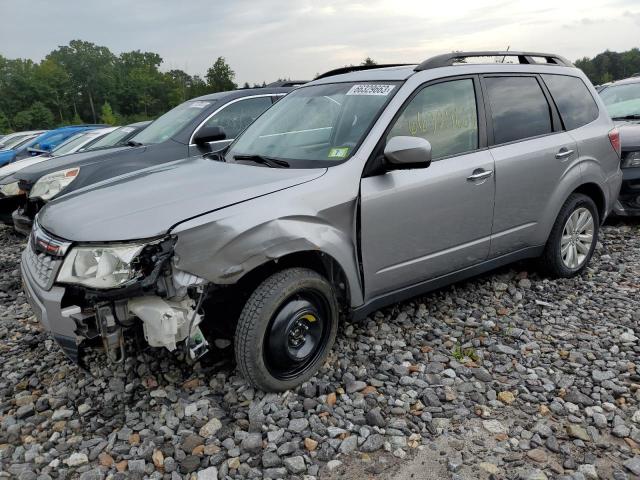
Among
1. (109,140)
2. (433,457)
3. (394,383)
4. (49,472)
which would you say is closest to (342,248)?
(394,383)

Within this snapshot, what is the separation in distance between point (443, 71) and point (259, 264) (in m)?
1.94

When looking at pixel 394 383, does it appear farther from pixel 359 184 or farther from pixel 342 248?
pixel 359 184

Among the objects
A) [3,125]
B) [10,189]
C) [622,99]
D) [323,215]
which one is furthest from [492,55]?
[3,125]

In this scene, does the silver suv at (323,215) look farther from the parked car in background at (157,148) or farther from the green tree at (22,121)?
the green tree at (22,121)

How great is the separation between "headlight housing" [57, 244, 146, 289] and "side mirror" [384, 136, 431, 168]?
1.45 metres

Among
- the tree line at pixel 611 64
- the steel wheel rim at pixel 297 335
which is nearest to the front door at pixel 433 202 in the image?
the steel wheel rim at pixel 297 335

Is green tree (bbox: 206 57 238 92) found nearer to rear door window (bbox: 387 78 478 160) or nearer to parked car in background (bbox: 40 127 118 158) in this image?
parked car in background (bbox: 40 127 118 158)

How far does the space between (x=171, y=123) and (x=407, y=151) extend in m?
4.40

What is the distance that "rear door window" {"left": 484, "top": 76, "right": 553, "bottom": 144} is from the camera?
3840 mm

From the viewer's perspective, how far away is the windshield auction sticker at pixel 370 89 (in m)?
3.41

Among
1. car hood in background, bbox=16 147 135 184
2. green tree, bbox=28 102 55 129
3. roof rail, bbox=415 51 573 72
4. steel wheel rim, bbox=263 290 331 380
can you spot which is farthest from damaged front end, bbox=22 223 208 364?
green tree, bbox=28 102 55 129

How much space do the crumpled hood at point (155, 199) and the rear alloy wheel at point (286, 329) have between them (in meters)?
0.52

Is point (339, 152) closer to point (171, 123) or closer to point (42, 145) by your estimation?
point (171, 123)

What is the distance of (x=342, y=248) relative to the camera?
3037mm
